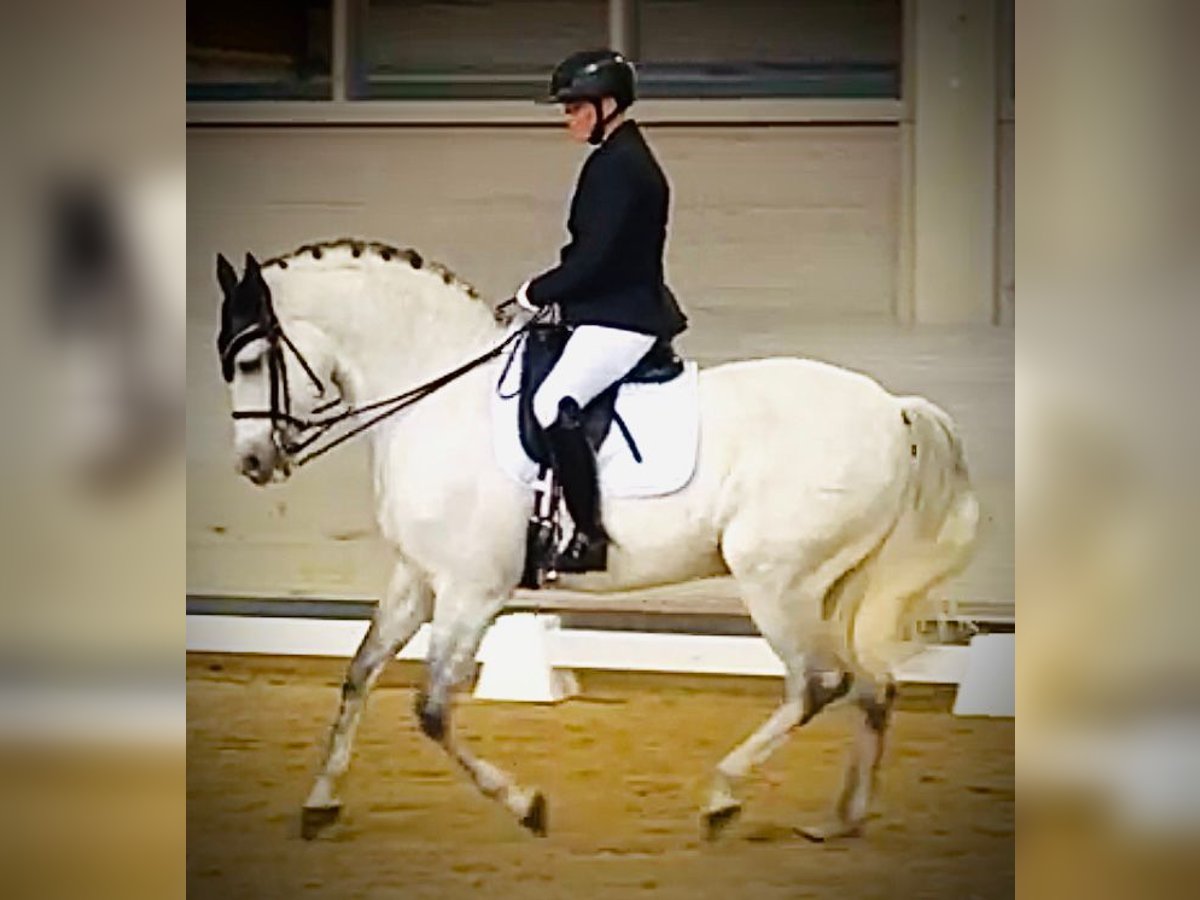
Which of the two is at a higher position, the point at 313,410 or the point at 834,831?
the point at 313,410

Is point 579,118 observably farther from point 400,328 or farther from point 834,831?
point 834,831

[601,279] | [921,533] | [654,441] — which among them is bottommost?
[921,533]

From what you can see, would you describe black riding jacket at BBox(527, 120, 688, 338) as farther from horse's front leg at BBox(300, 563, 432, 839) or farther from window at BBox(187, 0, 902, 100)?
horse's front leg at BBox(300, 563, 432, 839)

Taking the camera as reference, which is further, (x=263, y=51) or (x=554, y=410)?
(x=263, y=51)

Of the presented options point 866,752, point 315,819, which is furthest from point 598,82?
point 315,819

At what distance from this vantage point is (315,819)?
8.57 ft

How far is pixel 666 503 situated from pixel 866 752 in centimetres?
43

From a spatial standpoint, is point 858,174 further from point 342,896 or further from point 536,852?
point 342,896

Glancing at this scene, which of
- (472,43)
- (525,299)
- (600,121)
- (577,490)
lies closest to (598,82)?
(600,121)

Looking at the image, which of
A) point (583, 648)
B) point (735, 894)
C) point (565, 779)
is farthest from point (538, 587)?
point (735, 894)

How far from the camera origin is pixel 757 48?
254 cm

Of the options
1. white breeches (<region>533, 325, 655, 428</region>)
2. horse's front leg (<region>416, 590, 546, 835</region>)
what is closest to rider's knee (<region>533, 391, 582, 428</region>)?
white breeches (<region>533, 325, 655, 428</region>)

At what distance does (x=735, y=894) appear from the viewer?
2.54m

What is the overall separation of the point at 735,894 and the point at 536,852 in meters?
0.28
